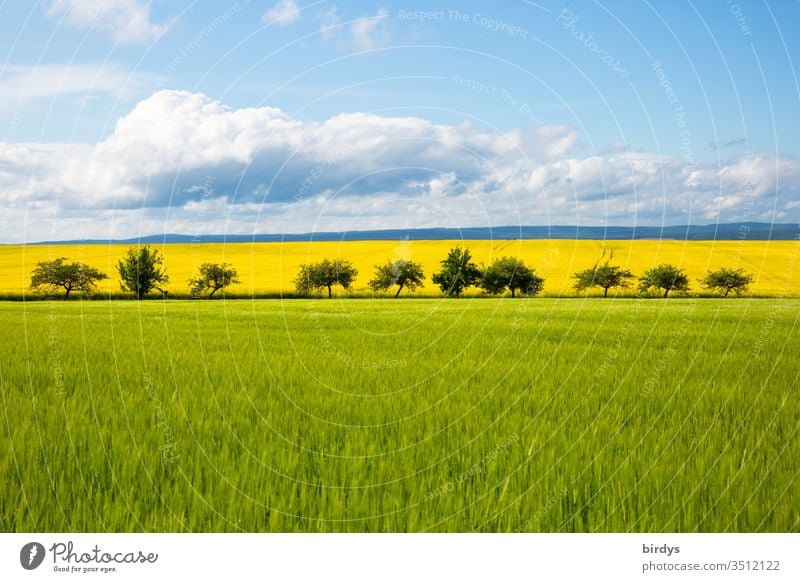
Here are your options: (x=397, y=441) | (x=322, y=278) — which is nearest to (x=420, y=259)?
(x=322, y=278)

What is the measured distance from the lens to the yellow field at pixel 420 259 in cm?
4888

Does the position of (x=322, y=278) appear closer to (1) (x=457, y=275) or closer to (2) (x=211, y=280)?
(2) (x=211, y=280)

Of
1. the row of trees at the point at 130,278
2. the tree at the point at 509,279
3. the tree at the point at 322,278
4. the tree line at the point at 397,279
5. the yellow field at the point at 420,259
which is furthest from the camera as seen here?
the yellow field at the point at 420,259

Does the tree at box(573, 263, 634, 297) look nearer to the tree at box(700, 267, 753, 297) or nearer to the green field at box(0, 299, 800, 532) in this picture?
the tree at box(700, 267, 753, 297)

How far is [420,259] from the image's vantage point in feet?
208

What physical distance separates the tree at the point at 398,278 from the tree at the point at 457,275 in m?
1.42

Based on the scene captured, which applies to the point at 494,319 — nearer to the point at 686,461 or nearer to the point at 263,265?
the point at 686,461

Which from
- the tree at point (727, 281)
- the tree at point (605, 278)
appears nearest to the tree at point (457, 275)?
the tree at point (605, 278)

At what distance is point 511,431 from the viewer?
6.97 metres

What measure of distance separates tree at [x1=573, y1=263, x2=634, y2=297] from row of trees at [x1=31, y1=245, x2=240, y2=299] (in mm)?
25657

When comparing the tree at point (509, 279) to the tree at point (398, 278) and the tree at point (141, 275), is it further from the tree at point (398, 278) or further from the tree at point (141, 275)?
the tree at point (141, 275)
